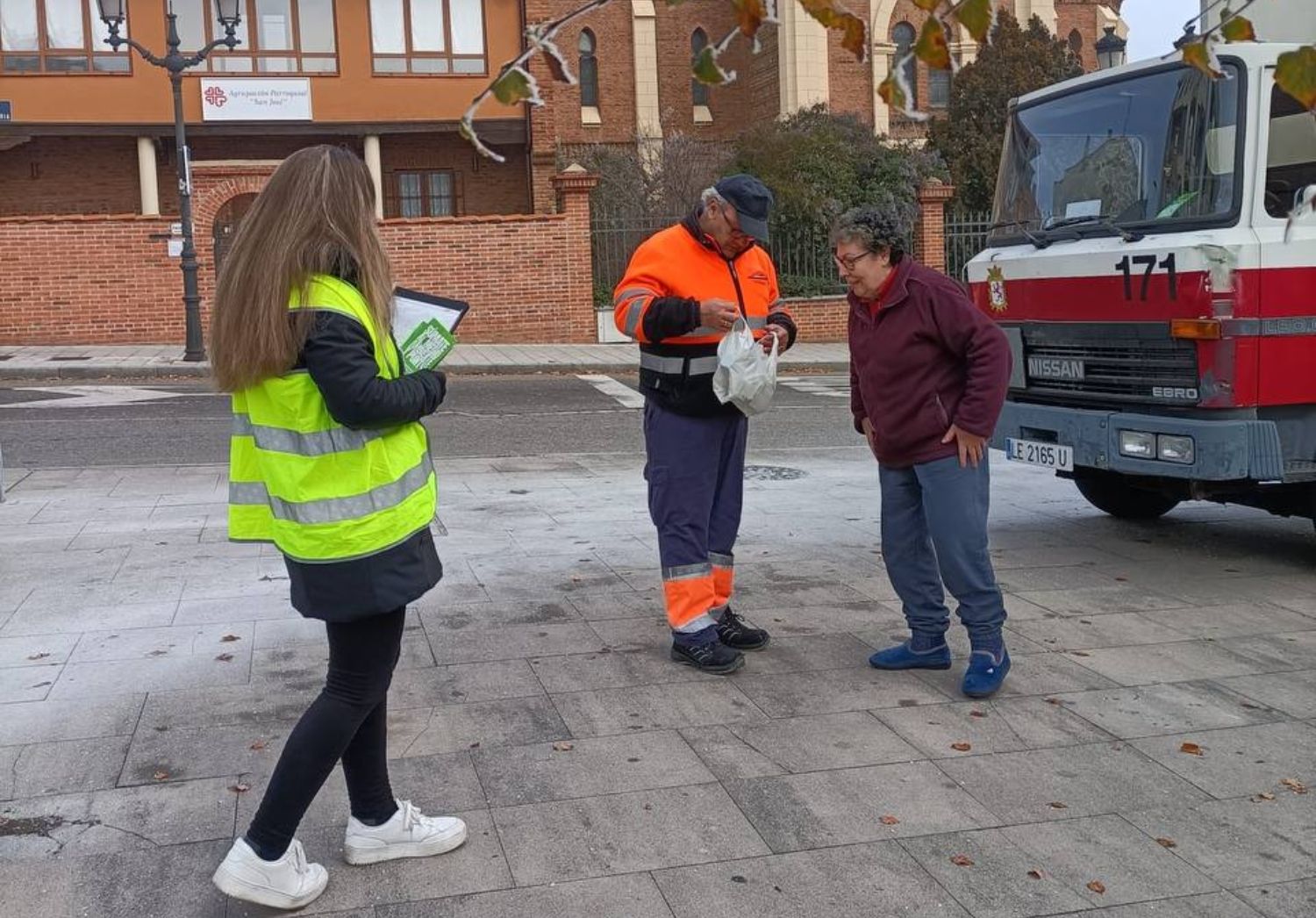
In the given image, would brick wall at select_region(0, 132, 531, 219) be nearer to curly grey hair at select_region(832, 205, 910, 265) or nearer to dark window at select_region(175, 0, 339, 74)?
dark window at select_region(175, 0, 339, 74)

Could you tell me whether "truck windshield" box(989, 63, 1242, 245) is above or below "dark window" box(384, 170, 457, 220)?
below

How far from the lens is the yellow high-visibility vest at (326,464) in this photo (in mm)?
3297

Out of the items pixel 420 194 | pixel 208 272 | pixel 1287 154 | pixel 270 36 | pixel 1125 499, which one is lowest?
pixel 1125 499

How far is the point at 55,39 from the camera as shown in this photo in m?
27.6

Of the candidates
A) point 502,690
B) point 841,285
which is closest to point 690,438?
point 502,690

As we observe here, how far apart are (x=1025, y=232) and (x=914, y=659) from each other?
3.11m

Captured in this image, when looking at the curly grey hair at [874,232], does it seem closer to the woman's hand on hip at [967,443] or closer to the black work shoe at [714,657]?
the woman's hand on hip at [967,443]

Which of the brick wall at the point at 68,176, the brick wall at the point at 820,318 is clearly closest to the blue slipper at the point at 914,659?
the brick wall at the point at 820,318

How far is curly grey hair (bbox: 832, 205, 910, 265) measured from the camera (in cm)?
497

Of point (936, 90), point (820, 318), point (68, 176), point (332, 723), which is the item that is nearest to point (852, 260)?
point (332, 723)

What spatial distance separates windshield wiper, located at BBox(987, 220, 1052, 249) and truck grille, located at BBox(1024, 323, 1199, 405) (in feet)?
1.42

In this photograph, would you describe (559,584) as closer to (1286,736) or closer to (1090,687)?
(1090,687)

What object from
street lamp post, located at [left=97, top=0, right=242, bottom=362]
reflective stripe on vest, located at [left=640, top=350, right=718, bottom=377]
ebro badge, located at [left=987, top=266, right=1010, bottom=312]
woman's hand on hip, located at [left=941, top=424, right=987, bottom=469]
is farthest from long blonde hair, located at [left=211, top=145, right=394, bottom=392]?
street lamp post, located at [left=97, top=0, right=242, bottom=362]

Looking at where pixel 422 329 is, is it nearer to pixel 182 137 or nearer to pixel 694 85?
pixel 182 137
